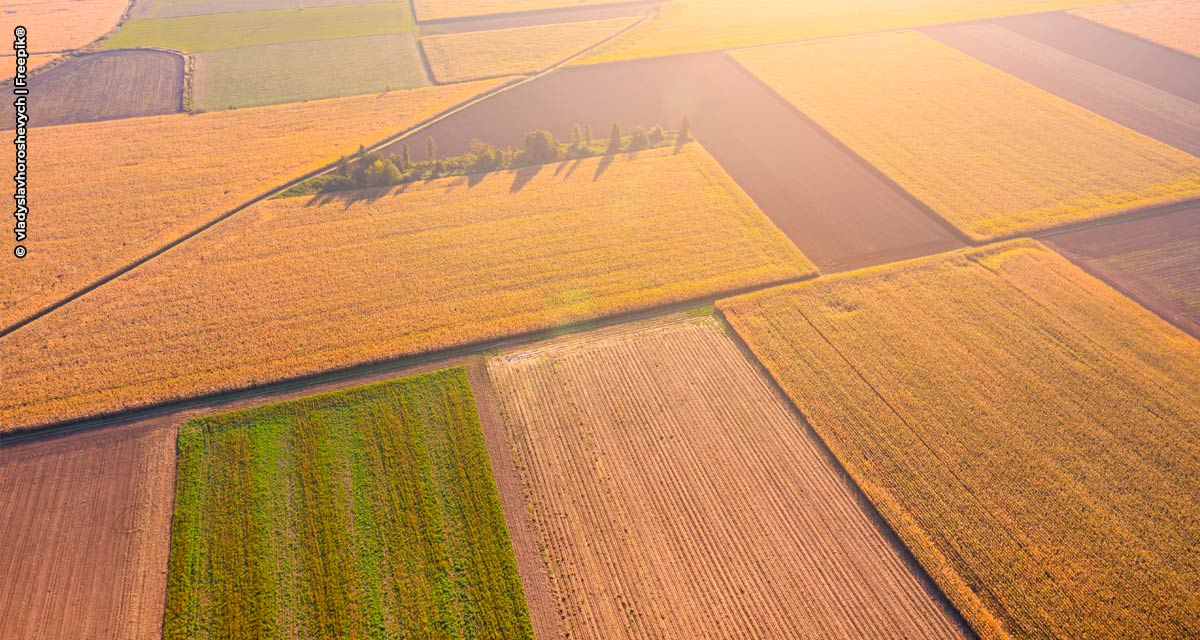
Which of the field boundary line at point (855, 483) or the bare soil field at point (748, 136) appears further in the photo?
the bare soil field at point (748, 136)

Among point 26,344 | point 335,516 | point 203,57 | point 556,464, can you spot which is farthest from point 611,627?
point 203,57

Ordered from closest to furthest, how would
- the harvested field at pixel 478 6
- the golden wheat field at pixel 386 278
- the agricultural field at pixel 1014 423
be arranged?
1. the agricultural field at pixel 1014 423
2. the golden wheat field at pixel 386 278
3. the harvested field at pixel 478 6

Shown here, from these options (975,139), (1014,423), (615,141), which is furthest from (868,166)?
(1014,423)

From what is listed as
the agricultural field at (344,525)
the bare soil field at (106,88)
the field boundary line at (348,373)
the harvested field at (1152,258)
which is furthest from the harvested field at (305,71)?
the harvested field at (1152,258)

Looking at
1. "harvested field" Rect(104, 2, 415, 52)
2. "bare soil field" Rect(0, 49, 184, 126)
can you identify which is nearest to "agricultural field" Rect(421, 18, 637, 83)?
"harvested field" Rect(104, 2, 415, 52)

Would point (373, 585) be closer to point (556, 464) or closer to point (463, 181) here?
point (556, 464)

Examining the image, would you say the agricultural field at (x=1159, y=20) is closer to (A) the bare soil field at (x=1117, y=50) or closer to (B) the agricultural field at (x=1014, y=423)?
(A) the bare soil field at (x=1117, y=50)
